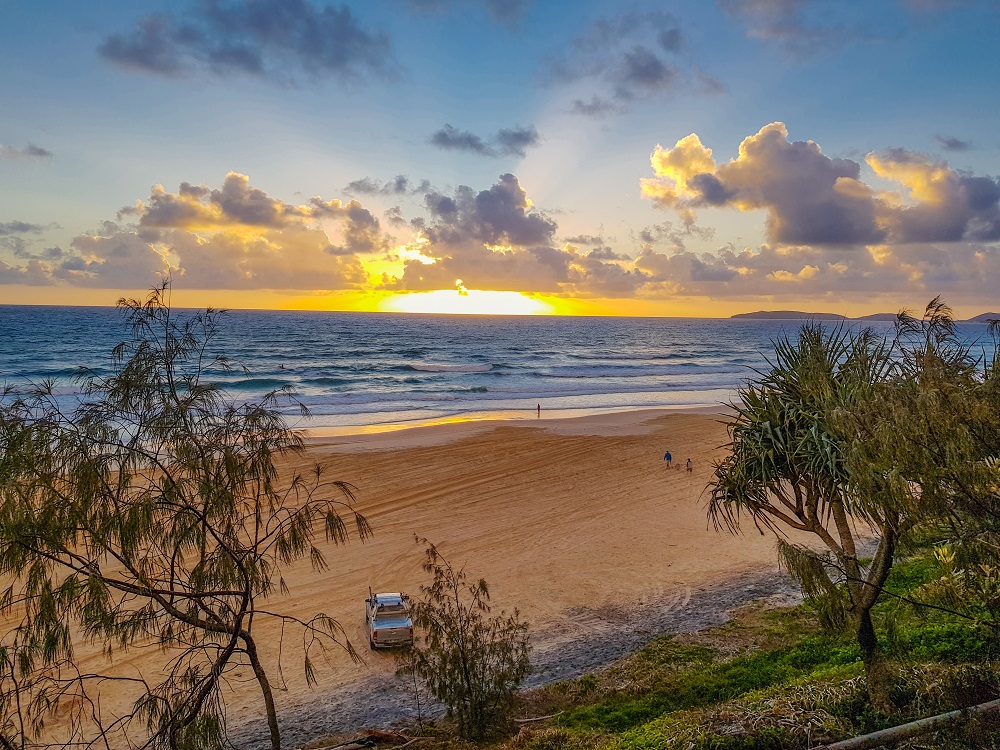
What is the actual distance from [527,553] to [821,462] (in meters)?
10.9

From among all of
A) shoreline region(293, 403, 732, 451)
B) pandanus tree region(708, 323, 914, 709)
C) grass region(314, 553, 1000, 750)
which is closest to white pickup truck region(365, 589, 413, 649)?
grass region(314, 553, 1000, 750)

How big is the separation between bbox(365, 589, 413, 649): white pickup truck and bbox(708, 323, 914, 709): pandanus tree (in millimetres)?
7030

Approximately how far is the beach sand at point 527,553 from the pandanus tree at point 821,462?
539cm

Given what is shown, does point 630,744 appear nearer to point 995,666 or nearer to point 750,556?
point 995,666

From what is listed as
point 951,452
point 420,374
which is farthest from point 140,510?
point 420,374

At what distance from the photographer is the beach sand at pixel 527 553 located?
12250mm

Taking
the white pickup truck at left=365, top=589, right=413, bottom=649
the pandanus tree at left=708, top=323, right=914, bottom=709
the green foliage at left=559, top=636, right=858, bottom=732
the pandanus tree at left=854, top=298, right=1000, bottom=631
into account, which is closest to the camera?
the pandanus tree at left=854, top=298, right=1000, bottom=631

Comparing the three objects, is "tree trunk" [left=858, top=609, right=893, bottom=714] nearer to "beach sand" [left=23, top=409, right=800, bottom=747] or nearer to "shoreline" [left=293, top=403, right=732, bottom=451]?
"beach sand" [left=23, top=409, right=800, bottom=747]

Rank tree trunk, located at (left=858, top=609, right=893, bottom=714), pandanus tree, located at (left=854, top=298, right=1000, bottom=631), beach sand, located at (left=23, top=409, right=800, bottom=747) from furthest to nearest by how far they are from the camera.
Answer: beach sand, located at (left=23, top=409, right=800, bottom=747), tree trunk, located at (left=858, top=609, right=893, bottom=714), pandanus tree, located at (left=854, top=298, right=1000, bottom=631)

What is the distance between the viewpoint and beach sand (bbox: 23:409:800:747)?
12250 millimetres

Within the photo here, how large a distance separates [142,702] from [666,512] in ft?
57.0

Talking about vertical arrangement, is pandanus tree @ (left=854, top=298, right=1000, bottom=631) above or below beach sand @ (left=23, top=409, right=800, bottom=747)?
above

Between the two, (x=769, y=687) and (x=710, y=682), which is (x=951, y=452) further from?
(x=710, y=682)

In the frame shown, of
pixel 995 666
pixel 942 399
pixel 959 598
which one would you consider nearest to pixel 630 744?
pixel 959 598
